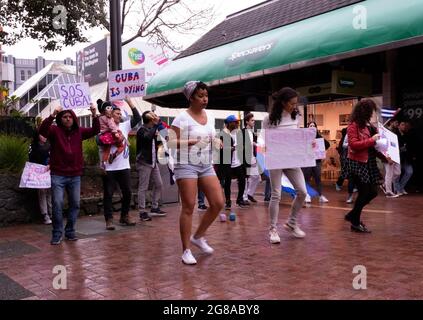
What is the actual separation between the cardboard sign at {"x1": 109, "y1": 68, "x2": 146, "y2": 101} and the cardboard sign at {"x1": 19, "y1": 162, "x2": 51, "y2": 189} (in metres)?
1.83

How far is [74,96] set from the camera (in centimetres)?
668

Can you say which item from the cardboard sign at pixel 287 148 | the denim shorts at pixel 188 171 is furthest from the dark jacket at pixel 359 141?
the denim shorts at pixel 188 171

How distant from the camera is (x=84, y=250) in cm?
555

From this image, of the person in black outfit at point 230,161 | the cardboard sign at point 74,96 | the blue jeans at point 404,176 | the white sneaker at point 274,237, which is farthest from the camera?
the blue jeans at point 404,176

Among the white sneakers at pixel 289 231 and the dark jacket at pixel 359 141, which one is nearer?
the white sneakers at pixel 289 231

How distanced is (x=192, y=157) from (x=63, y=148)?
214cm

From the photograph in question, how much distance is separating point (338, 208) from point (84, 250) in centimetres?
501

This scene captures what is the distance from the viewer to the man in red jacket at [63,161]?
5.91 metres

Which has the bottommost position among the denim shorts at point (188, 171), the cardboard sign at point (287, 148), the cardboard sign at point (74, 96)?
the denim shorts at point (188, 171)

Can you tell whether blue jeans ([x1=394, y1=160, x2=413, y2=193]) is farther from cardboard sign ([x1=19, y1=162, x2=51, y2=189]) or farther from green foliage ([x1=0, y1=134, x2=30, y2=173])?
green foliage ([x1=0, y1=134, x2=30, y2=173])

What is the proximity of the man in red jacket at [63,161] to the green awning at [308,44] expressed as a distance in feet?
19.1

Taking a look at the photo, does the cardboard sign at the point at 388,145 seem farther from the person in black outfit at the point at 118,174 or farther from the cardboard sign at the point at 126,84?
the cardboard sign at the point at 126,84

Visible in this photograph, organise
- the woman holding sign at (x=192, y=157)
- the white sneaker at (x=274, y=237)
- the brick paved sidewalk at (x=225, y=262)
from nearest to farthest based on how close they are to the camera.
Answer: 1. the brick paved sidewalk at (x=225, y=262)
2. the woman holding sign at (x=192, y=157)
3. the white sneaker at (x=274, y=237)
